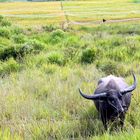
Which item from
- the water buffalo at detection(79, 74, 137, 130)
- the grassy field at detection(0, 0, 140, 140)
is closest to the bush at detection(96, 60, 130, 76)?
the grassy field at detection(0, 0, 140, 140)

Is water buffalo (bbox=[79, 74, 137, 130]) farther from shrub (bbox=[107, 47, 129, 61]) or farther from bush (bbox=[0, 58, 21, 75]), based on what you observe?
shrub (bbox=[107, 47, 129, 61])

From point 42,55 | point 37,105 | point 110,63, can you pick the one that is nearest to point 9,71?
point 42,55

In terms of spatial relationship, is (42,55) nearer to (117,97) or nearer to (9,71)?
(9,71)

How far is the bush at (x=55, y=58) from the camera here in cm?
1477

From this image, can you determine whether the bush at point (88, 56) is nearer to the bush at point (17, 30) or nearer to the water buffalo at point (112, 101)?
the water buffalo at point (112, 101)

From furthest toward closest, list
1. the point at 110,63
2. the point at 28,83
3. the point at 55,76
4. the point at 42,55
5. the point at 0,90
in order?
the point at 42,55, the point at 110,63, the point at 55,76, the point at 28,83, the point at 0,90

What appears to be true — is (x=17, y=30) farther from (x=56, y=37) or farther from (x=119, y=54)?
(x=119, y=54)

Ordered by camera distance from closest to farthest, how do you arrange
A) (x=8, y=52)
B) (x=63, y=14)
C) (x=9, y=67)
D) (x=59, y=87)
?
(x=59, y=87) → (x=9, y=67) → (x=8, y=52) → (x=63, y=14)

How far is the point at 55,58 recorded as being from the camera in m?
15.1

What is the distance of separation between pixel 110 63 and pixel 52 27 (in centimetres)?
1364

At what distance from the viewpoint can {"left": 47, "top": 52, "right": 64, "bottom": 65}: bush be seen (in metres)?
14.8

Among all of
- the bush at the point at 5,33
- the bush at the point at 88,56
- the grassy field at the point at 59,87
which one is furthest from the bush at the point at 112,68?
the bush at the point at 5,33

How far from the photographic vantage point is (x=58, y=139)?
7.39m

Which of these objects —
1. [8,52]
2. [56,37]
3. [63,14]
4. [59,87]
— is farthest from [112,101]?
[63,14]
